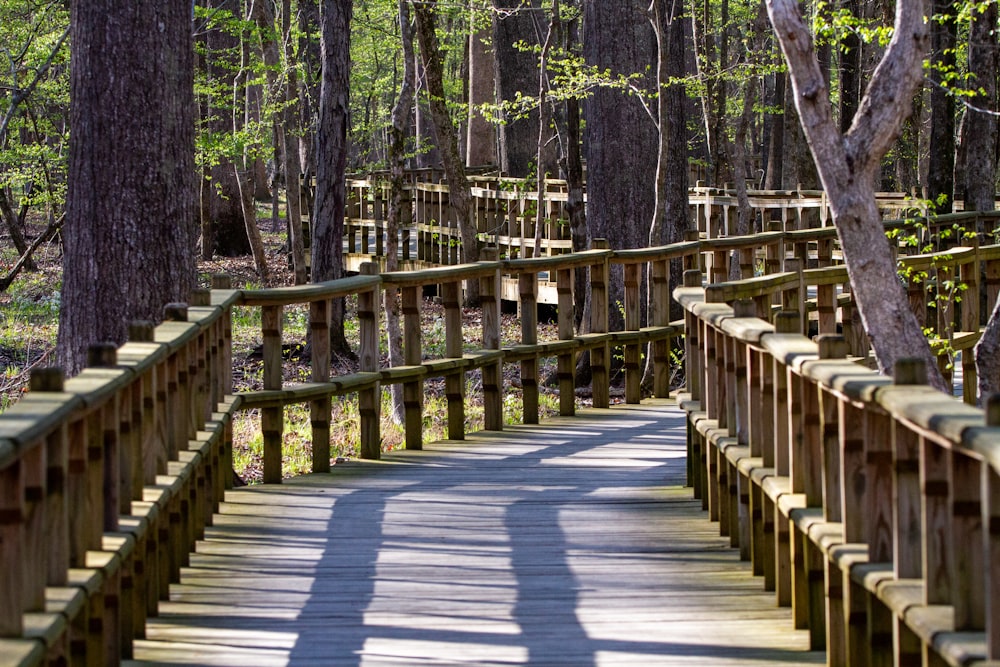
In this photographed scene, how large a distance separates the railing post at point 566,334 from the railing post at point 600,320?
20 cm

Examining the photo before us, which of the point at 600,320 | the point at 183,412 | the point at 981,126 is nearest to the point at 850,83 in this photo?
the point at 981,126

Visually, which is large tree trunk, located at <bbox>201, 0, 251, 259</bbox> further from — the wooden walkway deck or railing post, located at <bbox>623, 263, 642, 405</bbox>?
the wooden walkway deck

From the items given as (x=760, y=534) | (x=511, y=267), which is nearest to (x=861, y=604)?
(x=760, y=534)

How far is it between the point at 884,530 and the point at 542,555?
2627 mm

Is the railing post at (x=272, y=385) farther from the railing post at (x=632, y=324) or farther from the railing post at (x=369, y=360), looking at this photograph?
the railing post at (x=632, y=324)

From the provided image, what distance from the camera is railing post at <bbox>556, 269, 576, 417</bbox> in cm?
1120

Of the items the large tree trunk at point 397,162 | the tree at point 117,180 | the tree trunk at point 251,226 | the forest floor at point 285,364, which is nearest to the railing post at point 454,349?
the tree at point 117,180

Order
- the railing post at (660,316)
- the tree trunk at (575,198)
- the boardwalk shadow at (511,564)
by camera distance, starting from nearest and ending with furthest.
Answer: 1. the boardwalk shadow at (511,564)
2. the railing post at (660,316)
3. the tree trunk at (575,198)

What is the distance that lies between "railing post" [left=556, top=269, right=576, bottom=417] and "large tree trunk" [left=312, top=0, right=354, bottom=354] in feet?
19.5

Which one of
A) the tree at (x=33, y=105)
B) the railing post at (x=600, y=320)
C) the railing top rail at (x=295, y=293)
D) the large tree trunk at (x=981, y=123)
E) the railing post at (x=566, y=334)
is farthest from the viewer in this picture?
the tree at (x=33, y=105)

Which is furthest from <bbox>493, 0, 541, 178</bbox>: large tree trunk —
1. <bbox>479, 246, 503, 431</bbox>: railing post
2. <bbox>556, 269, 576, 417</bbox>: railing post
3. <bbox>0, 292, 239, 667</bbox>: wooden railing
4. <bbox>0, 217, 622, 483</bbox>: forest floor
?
<bbox>0, 292, 239, 667</bbox>: wooden railing

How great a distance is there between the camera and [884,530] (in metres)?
4.47

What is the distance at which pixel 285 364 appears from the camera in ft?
63.6

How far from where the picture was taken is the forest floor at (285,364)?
14188mm
